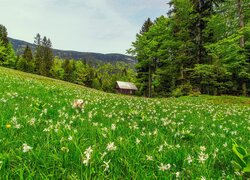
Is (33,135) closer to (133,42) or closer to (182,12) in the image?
(182,12)

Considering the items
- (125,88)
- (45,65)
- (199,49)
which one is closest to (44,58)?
(45,65)

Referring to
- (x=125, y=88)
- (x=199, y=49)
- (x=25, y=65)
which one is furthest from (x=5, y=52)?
(x=199, y=49)

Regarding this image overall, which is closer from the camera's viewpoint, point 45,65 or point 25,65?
point 25,65

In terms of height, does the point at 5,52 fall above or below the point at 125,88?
above

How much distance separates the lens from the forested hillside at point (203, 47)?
3509 centimetres

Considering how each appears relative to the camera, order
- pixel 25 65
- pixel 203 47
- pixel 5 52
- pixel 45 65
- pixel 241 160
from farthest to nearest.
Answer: pixel 45 65 → pixel 25 65 → pixel 5 52 → pixel 203 47 → pixel 241 160

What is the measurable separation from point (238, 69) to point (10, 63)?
9479 cm

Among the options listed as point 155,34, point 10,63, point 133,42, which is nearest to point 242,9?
point 155,34

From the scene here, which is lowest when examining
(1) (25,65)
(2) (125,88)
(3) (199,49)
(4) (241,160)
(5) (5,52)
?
(2) (125,88)

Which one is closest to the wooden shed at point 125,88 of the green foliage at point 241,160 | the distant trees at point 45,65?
the distant trees at point 45,65

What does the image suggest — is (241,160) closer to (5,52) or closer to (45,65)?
(5,52)

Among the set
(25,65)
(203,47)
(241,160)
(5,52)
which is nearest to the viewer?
(241,160)

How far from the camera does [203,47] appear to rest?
42312 millimetres

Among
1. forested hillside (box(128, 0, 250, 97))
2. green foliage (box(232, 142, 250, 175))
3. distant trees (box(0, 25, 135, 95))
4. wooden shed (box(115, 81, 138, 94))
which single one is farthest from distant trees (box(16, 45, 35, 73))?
green foliage (box(232, 142, 250, 175))
